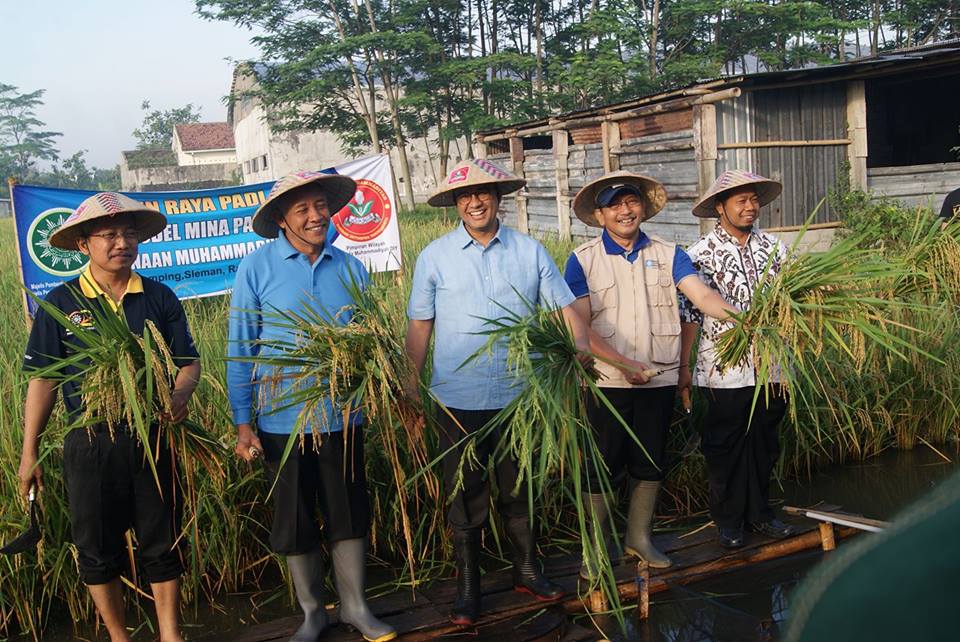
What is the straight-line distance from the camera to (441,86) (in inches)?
909

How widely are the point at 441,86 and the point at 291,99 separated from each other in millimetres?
3934

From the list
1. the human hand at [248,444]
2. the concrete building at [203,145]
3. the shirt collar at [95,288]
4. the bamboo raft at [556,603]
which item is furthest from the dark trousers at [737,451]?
the concrete building at [203,145]

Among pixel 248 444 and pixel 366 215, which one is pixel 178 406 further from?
pixel 366 215

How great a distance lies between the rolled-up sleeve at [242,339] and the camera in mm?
3141

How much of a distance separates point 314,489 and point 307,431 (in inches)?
9.2

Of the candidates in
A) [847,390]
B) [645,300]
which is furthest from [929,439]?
[645,300]

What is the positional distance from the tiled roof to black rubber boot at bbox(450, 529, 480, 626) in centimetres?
6007

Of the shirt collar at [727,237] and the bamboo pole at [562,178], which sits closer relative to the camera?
the shirt collar at [727,237]

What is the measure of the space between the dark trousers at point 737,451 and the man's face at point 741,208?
733mm

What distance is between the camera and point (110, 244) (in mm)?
3053

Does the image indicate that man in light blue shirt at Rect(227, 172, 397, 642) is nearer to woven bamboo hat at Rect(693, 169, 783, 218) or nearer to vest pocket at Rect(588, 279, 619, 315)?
vest pocket at Rect(588, 279, 619, 315)

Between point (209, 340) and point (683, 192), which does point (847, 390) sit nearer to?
point (209, 340)

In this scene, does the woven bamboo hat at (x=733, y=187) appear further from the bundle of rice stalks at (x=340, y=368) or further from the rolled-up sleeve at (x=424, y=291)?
the bundle of rice stalks at (x=340, y=368)

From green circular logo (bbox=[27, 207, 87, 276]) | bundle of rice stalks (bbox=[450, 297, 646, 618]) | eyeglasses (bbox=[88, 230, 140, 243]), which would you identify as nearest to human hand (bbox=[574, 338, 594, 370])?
bundle of rice stalks (bbox=[450, 297, 646, 618])
